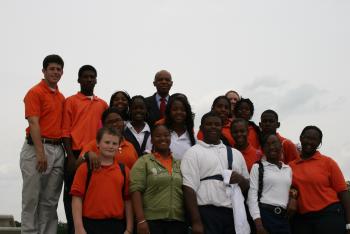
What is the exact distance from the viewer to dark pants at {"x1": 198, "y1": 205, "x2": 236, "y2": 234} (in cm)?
565

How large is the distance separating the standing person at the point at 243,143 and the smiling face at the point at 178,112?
0.75 metres

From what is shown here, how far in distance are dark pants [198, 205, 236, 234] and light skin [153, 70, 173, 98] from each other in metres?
3.24

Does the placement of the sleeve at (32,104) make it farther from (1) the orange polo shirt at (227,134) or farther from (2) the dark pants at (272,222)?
(2) the dark pants at (272,222)

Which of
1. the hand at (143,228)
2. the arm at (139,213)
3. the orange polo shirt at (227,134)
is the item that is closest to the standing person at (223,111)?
the orange polo shirt at (227,134)

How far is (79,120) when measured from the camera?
6.95 meters

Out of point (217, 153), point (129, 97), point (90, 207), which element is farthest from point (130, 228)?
point (129, 97)

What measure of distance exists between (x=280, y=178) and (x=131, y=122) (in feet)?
7.65

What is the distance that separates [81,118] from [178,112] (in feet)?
4.89

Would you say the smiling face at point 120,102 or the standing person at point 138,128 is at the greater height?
the smiling face at point 120,102

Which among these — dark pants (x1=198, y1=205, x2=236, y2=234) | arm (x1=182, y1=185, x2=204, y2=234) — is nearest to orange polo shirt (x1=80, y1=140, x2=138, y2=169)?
arm (x1=182, y1=185, x2=204, y2=234)

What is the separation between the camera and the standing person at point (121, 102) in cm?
725

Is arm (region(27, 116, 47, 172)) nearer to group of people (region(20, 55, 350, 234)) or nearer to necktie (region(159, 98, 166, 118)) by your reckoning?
group of people (region(20, 55, 350, 234))

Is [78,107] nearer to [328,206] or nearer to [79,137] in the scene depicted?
[79,137]

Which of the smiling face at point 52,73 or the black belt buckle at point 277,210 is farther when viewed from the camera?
the smiling face at point 52,73
